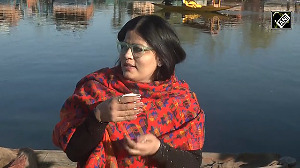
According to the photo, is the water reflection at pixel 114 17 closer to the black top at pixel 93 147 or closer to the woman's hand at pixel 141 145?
the black top at pixel 93 147

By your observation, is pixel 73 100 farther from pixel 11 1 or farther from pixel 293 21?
pixel 11 1

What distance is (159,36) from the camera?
1.75 meters

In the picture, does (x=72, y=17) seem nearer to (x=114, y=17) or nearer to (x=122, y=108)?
(x=114, y=17)

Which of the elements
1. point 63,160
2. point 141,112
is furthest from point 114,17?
point 141,112

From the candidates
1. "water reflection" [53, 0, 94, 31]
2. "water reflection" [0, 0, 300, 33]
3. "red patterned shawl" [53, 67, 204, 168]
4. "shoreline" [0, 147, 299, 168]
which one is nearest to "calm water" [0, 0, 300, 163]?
"water reflection" [53, 0, 94, 31]

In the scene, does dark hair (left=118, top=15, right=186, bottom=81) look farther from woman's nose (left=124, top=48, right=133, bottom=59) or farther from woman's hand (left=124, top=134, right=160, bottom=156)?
woman's hand (left=124, top=134, right=160, bottom=156)

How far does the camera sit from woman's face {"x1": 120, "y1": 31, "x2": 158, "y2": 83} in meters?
1.73

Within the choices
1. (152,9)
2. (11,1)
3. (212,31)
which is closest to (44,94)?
(212,31)

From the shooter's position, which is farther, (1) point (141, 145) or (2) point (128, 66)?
(2) point (128, 66)

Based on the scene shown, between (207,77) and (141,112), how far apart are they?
31.3 ft

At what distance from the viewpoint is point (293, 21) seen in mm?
23984

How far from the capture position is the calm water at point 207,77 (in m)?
7.56

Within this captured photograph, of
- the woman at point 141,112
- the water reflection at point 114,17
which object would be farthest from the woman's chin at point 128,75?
the water reflection at point 114,17

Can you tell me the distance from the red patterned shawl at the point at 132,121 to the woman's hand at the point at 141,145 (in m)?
0.19
